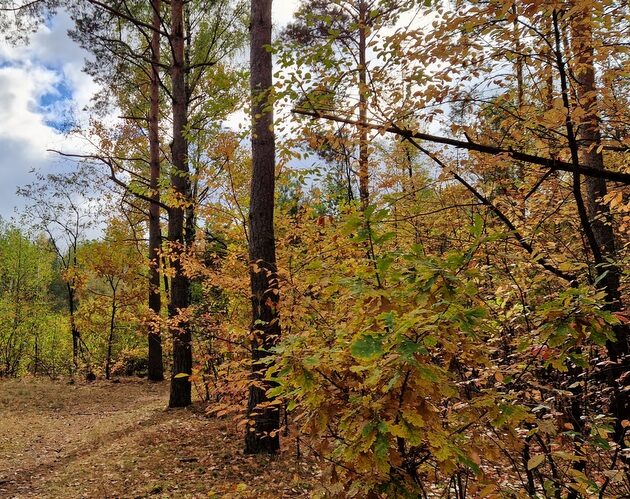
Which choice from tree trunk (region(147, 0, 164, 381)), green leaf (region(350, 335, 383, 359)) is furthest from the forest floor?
tree trunk (region(147, 0, 164, 381))

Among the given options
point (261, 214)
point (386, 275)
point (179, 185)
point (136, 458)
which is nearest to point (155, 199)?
point (179, 185)

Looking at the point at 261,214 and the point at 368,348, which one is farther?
the point at 261,214

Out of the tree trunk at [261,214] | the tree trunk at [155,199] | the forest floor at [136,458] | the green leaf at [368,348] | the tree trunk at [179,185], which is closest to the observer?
the green leaf at [368,348]

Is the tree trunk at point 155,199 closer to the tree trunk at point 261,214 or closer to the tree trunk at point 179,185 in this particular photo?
the tree trunk at point 179,185

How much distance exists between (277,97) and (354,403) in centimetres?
248

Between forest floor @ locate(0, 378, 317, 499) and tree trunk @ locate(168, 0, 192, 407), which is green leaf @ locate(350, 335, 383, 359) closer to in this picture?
forest floor @ locate(0, 378, 317, 499)

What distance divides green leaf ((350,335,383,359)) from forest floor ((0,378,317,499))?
4.53 ft

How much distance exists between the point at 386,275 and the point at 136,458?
5.51 meters

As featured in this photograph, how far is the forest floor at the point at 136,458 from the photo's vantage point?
4629mm

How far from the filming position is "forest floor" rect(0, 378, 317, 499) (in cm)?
463

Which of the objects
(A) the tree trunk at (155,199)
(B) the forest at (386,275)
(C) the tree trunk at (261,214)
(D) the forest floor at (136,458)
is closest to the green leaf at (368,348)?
(B) the forest at (386,275)

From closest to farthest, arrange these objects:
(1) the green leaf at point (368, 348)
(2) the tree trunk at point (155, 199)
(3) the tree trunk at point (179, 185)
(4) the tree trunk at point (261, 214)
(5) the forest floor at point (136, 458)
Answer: (1) the green leaf at point (368, 348) < (5) the forest floor at point (136, 458) < (4) the tree trunk at point (261, 214) < (3) the tree trunk at point (179, 185) < (2) the tree trunk at point (155, 199)

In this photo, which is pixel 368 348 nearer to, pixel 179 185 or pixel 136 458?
pixel 136 458

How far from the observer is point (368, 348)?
4.66 ft
